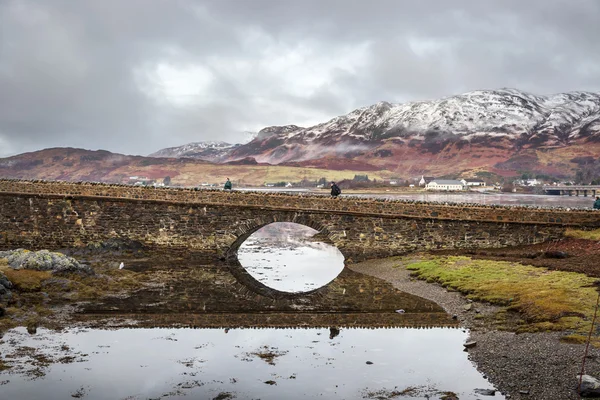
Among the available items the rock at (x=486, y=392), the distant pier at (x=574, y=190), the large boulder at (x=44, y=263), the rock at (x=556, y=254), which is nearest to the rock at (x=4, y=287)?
the large boulder at (x=44, y=263)

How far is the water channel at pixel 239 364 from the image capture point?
1527 centimetres

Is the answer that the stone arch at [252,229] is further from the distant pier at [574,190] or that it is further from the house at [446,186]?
the house at [446,186]

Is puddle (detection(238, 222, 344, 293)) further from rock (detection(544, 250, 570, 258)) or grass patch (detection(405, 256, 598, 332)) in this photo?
rock (detection(544, 250, 570, 258))

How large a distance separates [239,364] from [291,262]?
28.1 meters

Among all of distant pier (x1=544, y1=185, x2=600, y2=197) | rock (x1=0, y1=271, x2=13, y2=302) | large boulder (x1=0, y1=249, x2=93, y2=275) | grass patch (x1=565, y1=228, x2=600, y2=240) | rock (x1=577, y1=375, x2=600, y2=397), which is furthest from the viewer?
distant pier (x1=544, y1=185, x2=600, y2=197)

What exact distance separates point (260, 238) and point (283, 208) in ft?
98.1

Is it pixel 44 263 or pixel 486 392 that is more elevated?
pixel 44 263

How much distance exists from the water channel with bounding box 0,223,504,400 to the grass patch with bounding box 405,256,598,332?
3162 mm

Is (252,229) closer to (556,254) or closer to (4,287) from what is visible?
(4,287)

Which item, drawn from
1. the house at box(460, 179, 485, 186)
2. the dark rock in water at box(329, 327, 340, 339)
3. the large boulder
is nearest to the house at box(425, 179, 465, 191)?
the house at box(460, 179, 485, 186)

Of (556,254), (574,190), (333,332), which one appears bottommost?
(333,332)

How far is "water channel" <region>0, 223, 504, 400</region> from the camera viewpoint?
15.3m

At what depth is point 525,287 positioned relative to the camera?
26.1 metres

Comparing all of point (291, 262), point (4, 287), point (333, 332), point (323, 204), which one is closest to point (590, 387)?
point (333, 332)
